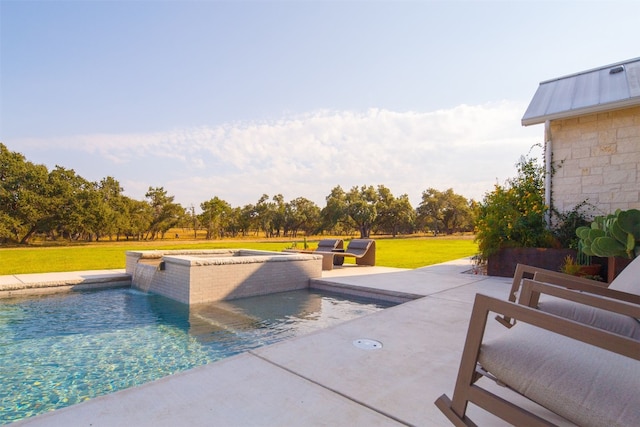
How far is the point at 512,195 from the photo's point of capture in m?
8.48

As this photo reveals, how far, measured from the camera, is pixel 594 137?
751 cm

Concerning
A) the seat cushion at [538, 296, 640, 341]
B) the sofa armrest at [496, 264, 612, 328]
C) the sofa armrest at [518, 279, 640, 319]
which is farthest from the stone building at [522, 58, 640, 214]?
the sofa armrest at [518, 279, 640, 319]

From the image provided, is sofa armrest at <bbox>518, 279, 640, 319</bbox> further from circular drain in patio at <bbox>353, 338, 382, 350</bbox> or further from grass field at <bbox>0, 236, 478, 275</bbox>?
grass field at <bbox>0, 236, 478, 275</bbox>

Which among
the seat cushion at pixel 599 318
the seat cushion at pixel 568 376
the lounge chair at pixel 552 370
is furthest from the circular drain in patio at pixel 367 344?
the seat cushion at pixel 568 376

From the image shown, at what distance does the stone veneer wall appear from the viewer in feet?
23.3

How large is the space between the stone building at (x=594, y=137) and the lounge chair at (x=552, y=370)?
751 cm

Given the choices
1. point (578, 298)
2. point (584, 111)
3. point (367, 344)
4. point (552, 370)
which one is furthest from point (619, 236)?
point (552, 370)

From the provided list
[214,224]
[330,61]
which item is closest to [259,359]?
[330,61]

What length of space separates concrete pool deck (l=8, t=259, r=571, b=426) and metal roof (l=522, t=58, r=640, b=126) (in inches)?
244

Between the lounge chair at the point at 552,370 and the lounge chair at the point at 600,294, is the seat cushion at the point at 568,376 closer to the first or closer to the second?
the lounge chair at the point at 552,370

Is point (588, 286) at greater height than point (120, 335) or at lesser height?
greater

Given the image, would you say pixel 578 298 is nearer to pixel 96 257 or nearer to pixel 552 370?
pixel 552 370

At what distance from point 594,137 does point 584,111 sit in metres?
0.77

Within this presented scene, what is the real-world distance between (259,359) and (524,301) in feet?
6.38
